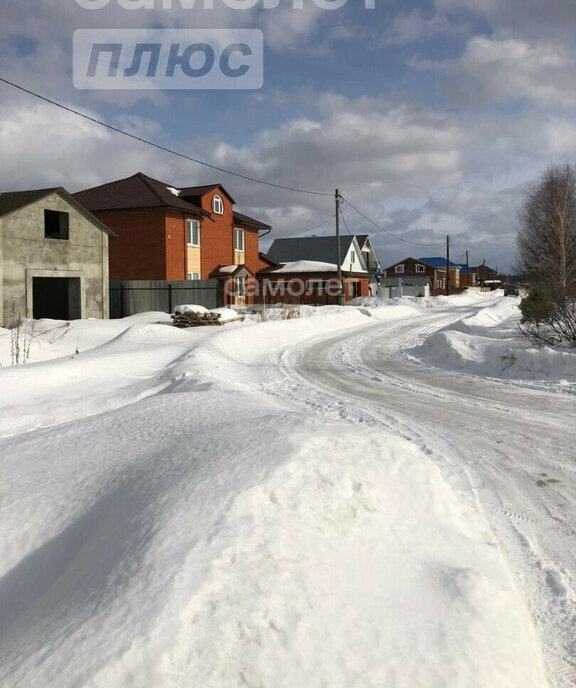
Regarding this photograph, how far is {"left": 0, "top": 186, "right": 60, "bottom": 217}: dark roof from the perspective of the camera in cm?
2147

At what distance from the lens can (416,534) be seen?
3859mm

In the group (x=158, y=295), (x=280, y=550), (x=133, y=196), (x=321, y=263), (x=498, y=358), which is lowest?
(x=280, y=550)

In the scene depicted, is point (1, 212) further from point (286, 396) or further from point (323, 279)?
point (323, 279)

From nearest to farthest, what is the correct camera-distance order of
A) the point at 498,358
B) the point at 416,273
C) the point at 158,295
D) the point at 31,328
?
the point at 498,358
the point at 31,328
the point at 158,295
the point at 416,273

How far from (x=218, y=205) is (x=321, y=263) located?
41.8 ft

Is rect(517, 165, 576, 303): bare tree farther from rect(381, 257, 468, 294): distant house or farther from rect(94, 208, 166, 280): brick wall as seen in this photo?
rect(381, 257, 468, 294): distant house

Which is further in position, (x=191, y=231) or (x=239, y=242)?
(x=239, y=242)

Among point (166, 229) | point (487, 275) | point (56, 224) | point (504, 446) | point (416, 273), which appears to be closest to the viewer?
point (504, 446)

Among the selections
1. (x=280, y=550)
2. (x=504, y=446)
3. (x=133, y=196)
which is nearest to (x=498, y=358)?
(x=504, y=446)

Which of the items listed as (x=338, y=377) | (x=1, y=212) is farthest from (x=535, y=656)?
(x=1, y=212)

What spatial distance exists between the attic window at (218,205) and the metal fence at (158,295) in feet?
25.0

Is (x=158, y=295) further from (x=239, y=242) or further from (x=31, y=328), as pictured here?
(x=31, y=328)

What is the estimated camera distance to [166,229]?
101ft

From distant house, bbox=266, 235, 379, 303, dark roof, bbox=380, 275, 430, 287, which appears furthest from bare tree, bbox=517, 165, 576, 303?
dark roof, bbox=380, 275, 430, 287
